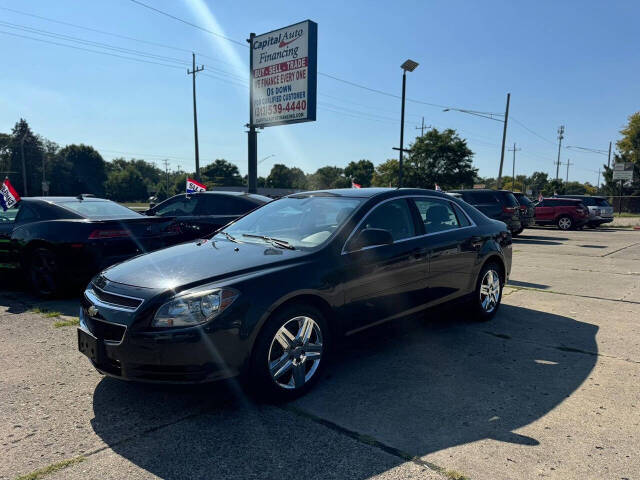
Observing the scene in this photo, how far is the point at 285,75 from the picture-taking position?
1712 cm

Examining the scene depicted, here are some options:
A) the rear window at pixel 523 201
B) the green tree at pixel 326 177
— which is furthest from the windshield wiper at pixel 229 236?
the green tree at pixel 326 177

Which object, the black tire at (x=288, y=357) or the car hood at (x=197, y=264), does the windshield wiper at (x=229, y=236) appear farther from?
the black tire at (x=288, y=357)

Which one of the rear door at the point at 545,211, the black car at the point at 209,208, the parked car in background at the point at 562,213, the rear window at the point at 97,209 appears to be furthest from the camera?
the rear door at the point at 545,211

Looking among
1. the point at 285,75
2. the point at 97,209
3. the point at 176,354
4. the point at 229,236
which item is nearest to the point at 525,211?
the point at 285,75

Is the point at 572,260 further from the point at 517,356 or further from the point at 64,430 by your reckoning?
the point at 64,430

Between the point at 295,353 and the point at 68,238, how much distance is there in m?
4.14

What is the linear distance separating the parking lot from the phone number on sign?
44.2 feet

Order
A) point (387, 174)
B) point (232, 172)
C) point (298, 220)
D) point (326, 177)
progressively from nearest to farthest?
1. point (298, 220)
2. point (387, 174)
3. point (232, 172)
4. point (326, 177)

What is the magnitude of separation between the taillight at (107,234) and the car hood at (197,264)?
2523 mm

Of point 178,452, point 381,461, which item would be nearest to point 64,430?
point 178,452

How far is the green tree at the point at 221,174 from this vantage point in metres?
113

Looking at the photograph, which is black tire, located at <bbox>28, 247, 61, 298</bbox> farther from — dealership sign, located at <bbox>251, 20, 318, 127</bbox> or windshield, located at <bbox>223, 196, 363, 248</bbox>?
dealership sign, located at <bbox>251, 20, 318, 127</bbox>

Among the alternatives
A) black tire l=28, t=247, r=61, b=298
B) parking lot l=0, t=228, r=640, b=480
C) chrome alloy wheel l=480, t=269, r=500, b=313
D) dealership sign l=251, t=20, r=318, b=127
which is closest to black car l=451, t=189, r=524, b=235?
dealership sign l=251, t=20, r=318, b=127

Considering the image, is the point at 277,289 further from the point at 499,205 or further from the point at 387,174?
the point at 387,174
